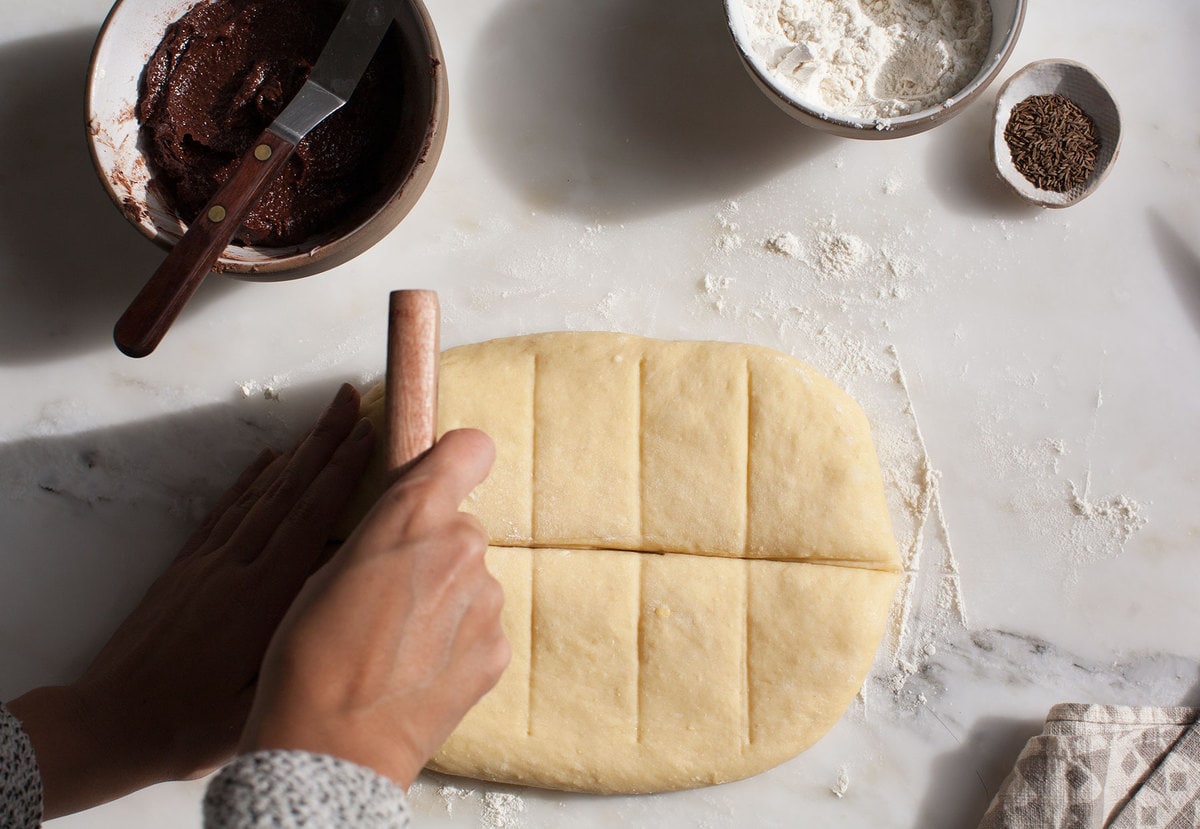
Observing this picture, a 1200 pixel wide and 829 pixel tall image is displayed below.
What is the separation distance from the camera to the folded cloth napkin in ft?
7.43

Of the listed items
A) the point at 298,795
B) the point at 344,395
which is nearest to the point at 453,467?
the point at 298,795

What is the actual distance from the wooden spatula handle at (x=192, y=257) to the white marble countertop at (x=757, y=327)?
0.50 m

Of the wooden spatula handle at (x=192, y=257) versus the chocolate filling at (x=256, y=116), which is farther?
the chocolate filling at (x=256, y=116)

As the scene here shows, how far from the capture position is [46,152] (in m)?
2.51

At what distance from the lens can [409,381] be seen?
1.65m

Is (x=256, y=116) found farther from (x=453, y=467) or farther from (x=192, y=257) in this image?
(x=453, y=467)

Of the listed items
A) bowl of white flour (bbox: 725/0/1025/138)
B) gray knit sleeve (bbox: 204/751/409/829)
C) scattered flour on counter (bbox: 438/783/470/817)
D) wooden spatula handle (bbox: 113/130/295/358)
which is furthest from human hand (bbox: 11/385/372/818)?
bowl of white flour (bbox: 725/0/1025/138)

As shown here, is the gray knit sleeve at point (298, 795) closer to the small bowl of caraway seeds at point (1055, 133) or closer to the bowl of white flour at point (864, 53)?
the bowl of white flour at point (864, 53)

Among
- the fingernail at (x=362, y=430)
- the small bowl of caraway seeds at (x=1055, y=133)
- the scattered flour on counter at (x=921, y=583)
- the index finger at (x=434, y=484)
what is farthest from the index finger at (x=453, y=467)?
the small bowl of caraway seeds at (x=1055, y=133)

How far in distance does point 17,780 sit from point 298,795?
738 millimetres

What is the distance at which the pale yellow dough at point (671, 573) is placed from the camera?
2.11 m

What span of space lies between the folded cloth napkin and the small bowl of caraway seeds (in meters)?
1.30

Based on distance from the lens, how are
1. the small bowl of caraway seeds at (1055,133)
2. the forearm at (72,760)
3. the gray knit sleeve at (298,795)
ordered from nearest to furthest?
the gray knit sleeve at (298,795)
the forearm at (72,760)
the small bowl of caraway seeds at (1055,133)

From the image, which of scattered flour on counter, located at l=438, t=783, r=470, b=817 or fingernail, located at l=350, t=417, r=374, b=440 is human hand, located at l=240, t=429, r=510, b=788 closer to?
fingernail, located at l=350, t=417, r=374, b=440
